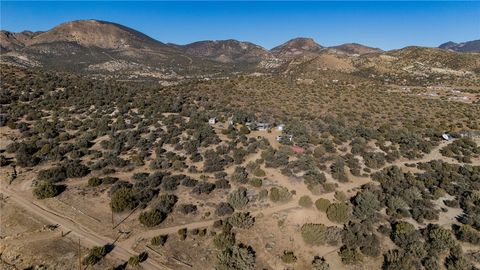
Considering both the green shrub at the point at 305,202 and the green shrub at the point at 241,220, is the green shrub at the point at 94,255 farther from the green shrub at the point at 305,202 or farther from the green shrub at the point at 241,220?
the green shrub at the point at 305,202

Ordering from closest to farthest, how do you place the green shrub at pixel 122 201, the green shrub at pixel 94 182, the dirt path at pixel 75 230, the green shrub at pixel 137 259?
the green shrub at pixel 137 259, the dirt path at pixel 75 230, the green shrub at pixel 122 201, the green shrub at pixel 94 182

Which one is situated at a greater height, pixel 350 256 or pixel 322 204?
pixel 322 204

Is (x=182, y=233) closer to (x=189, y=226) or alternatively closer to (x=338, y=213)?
(x=189, y=226)

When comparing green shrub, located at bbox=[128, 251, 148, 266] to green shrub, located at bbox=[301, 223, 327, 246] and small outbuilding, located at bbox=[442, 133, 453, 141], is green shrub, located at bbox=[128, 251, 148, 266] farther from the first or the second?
small outbuilding, located at bbox=[442, 133, 453, 141]

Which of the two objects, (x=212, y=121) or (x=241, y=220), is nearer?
(x=241, y=220)

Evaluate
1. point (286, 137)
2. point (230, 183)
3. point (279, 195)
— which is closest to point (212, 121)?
point (286, 137)

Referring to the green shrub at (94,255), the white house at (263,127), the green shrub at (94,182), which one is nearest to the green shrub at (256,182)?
the green shrub at (94,255)
